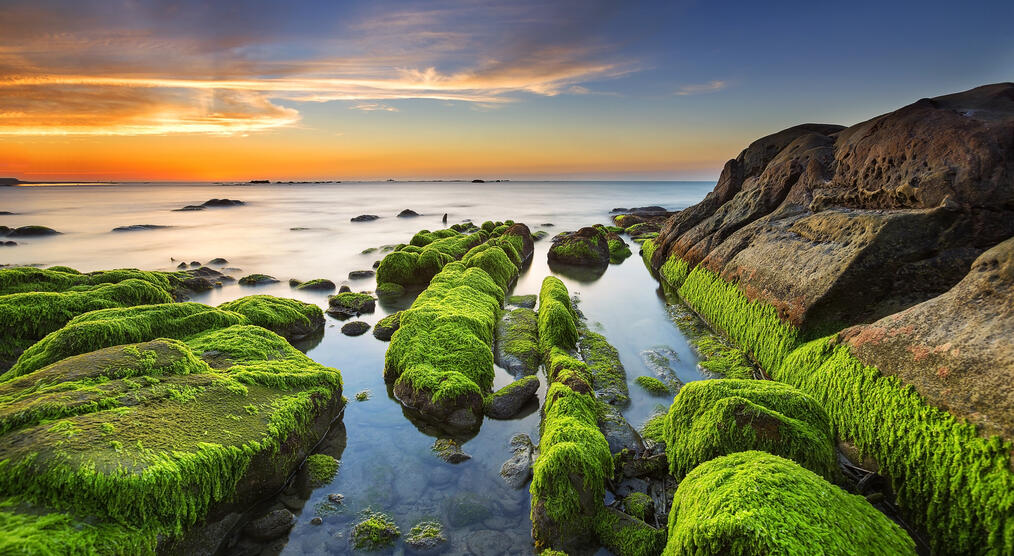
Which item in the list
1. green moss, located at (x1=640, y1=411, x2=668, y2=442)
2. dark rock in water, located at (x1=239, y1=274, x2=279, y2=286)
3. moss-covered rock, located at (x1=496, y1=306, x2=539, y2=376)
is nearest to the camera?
green moss, located at (x1=640, y1=411, x2=668, y2=442)

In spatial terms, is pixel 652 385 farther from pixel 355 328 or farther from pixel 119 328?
pixel 119 328

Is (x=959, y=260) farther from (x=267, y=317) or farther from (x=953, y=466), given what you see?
(x=267, y=317)

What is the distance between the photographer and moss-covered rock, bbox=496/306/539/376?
8.62 metres

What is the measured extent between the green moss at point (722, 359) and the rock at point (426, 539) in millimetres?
6228

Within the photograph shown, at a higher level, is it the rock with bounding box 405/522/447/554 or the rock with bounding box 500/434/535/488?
the rock with bounding box 500/434/535/488

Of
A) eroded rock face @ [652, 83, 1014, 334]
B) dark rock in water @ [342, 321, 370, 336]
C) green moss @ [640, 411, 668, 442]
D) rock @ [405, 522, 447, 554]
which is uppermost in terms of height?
eroded rock face @ [652, 83, 1014, 334]

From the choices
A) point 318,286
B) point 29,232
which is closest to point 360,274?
point 318,286

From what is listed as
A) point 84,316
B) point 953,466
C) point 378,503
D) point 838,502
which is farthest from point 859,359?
point 84,316

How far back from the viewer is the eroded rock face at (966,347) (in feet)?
12.5

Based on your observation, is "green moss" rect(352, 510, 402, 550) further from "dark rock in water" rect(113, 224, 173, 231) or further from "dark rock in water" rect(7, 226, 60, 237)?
"dark rock in water" rect(113, 224, 173, 231)

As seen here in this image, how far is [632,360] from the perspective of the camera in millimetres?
9258

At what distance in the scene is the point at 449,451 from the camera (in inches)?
238

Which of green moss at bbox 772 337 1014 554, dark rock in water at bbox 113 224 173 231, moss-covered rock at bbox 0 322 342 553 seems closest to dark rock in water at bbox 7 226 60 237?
dark rock in water at bbox 113 224 173 231

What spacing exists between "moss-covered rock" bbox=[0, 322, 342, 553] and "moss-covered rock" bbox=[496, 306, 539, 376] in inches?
143
